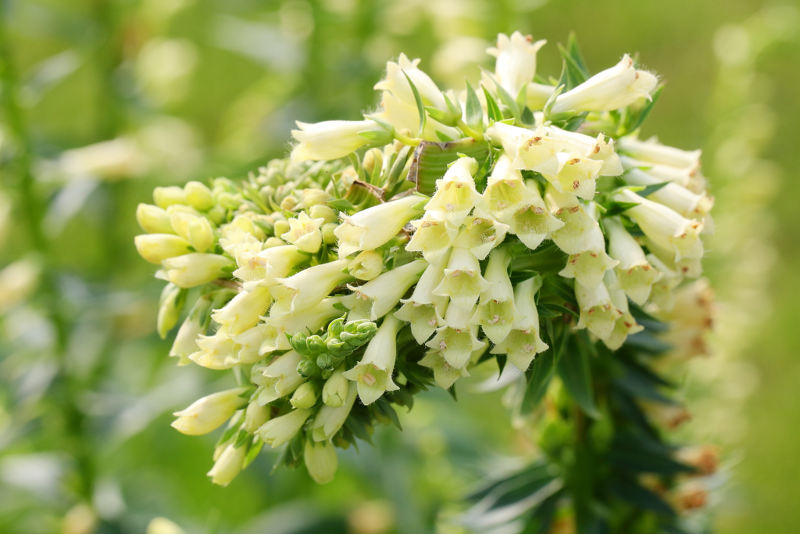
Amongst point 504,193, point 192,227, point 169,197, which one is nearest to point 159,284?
point 169,197

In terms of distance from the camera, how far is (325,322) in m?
1.11

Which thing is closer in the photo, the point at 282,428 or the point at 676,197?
the point at 282,428

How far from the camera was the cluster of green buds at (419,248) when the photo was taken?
1037 millimetres

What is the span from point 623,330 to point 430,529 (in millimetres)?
1343

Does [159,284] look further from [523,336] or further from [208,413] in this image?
[523,336]

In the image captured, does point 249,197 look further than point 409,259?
Yes

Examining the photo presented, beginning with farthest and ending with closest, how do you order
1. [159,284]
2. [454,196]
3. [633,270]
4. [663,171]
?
[159,284] < [663,171] < [633,270] < [454,196]

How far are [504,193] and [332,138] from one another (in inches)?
10.1

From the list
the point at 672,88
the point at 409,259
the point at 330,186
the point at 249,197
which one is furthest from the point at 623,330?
the point at 672,88

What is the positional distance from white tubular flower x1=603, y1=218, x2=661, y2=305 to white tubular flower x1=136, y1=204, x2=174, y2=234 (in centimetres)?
64

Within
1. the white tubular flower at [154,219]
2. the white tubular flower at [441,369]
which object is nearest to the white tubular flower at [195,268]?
the white tubular flower at [154,219]

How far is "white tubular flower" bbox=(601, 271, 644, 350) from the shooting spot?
3.68 feet

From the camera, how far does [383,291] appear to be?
1062 mm

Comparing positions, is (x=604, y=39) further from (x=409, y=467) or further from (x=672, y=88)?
(x=409, y=467)
